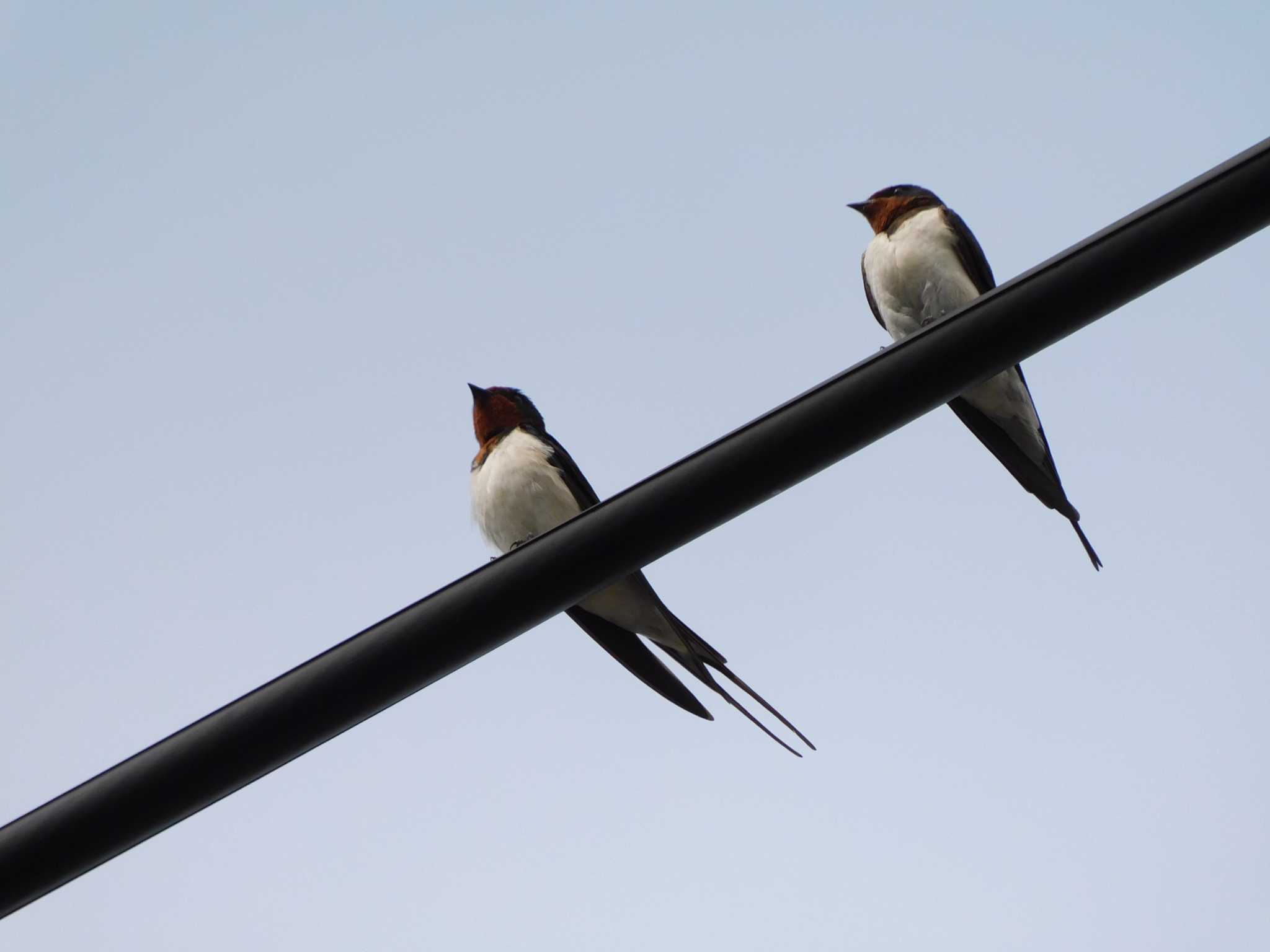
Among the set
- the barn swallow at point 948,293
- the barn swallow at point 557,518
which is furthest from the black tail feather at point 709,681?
the barn swallow at point 948,293

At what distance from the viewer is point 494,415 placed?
487 centimetres

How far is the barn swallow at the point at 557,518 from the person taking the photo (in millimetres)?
3674

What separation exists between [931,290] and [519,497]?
152 cm

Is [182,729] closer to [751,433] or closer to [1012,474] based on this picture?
[751,433]

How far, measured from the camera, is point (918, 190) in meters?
4.83

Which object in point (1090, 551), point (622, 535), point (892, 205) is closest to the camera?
point (622, 535)

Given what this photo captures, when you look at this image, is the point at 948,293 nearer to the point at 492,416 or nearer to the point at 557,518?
the point at 557,518

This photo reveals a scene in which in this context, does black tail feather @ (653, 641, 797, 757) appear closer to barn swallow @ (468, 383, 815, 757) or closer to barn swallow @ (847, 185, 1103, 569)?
barn swallow @ (468, 383, 815, 757)

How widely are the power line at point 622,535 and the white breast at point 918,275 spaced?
269 centimetres

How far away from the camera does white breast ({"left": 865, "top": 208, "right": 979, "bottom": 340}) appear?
438 centimetres

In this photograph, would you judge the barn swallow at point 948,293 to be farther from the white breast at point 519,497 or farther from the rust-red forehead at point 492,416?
the rust-red forehead at point 492,416

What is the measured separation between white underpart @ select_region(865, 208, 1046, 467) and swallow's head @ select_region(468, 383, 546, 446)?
4.46ft

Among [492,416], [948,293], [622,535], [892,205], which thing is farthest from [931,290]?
[622,535]

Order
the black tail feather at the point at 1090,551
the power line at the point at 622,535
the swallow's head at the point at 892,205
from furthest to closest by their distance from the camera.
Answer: the swallow's head at the point at 892,205 < the black tail feather at the point at 1090,551 < the power line at the point at 622,535
